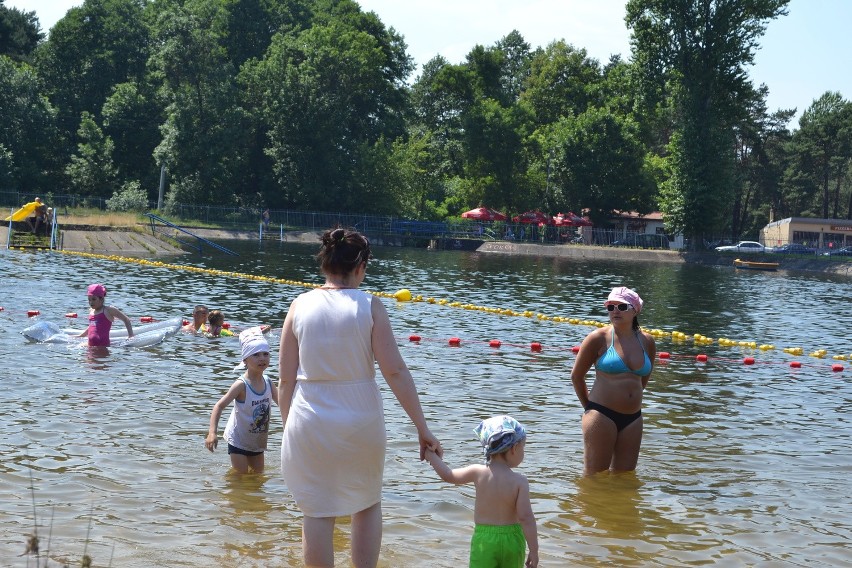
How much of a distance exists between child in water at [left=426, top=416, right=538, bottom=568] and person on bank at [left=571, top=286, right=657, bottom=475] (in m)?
3.11

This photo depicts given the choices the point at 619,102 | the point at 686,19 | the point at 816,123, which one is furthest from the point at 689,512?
the point at 816,123

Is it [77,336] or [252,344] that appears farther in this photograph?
[77,336]

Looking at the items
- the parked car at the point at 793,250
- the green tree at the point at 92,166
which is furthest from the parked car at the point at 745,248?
the green tree at the point at 92,166

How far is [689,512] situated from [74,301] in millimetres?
19914

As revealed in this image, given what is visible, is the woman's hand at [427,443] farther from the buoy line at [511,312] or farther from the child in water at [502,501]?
the buoy line at [511,312]

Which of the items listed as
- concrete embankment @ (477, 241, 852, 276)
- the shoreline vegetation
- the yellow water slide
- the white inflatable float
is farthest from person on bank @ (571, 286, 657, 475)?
concrete embankment @ (477, 241, 852, 276)

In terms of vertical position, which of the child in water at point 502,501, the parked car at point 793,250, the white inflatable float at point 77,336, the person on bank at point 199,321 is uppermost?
the parked car at point 793,250

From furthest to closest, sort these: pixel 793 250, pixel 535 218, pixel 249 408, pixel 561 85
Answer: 1. pixel 561 85
2. pixel 535 218
3. pixel 793 250
4. pixel 249 408

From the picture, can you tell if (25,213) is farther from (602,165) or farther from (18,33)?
(18,33)

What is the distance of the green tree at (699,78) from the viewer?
2906 inches

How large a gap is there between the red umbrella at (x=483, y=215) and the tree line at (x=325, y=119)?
4.85m

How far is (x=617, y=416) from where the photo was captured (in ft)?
31.5

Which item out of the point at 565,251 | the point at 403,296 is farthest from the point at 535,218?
the point at 403,296

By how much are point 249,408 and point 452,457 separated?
2.97m
